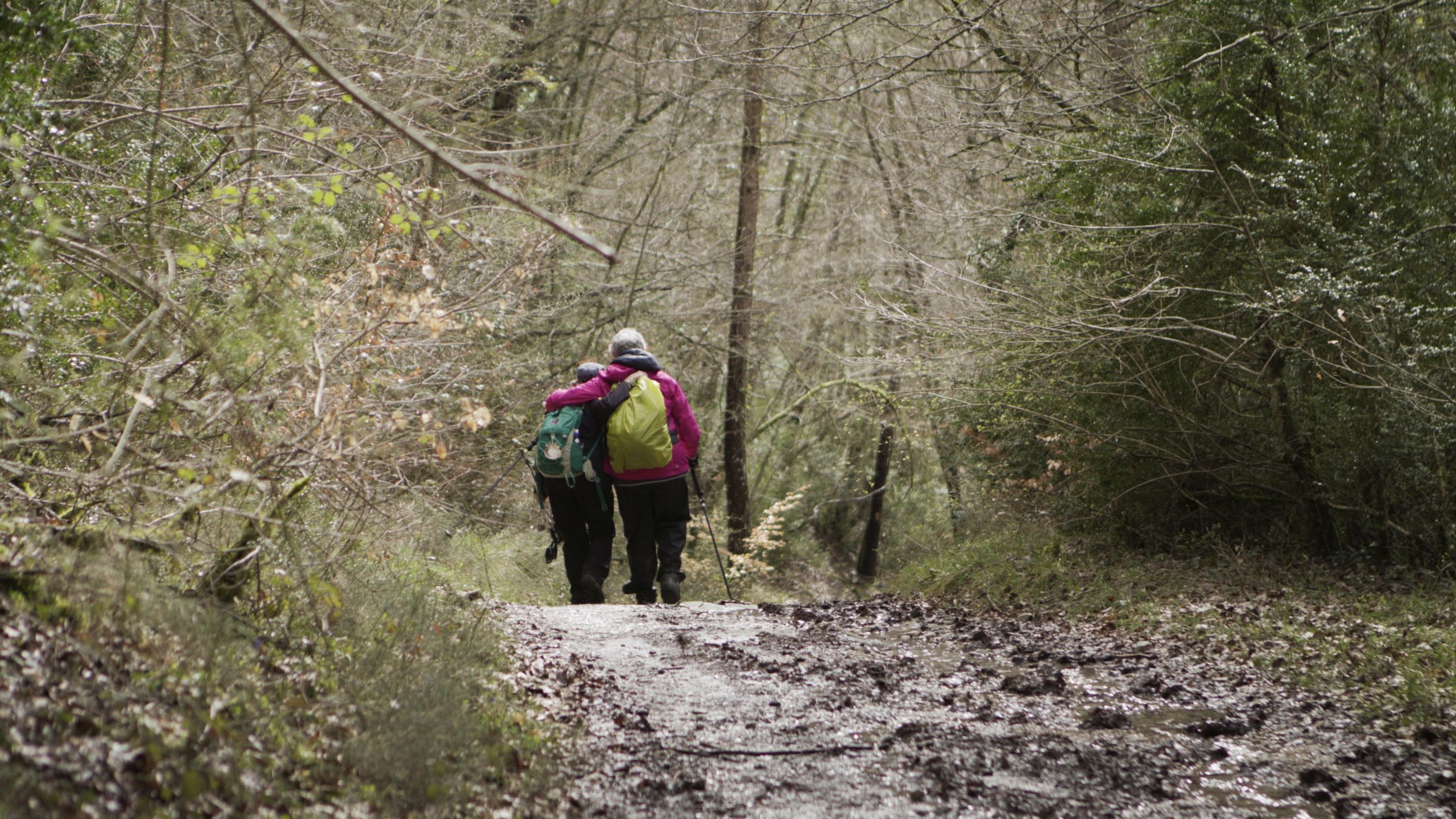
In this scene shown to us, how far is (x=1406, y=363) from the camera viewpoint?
316 inches

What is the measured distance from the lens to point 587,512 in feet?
32.1

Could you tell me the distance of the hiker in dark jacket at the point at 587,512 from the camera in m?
9.34

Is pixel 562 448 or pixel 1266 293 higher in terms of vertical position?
pixel 1266 293

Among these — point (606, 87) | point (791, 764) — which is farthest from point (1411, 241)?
point (606, 87)

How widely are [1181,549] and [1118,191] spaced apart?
3380 mm

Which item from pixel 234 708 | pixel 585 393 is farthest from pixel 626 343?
pixel 234 708

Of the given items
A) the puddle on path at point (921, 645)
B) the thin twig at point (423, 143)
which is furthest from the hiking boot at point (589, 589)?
the thin twig at point (423, 143)

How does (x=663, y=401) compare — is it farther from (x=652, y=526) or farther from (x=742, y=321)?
(x=742, y=321)

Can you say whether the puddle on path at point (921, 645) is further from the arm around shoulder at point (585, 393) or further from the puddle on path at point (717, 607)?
the arm around shoulder at point (585, 393)

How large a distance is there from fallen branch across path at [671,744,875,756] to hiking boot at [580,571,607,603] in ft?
17.9

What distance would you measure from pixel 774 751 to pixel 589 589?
18.6ft

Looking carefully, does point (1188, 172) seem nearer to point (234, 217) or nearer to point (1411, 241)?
point (1411, 241)

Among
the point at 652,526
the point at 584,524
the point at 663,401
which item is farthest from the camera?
the point at 584,524

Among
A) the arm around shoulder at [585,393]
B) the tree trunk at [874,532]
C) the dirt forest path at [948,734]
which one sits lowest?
the tree trunk at [874,532]
